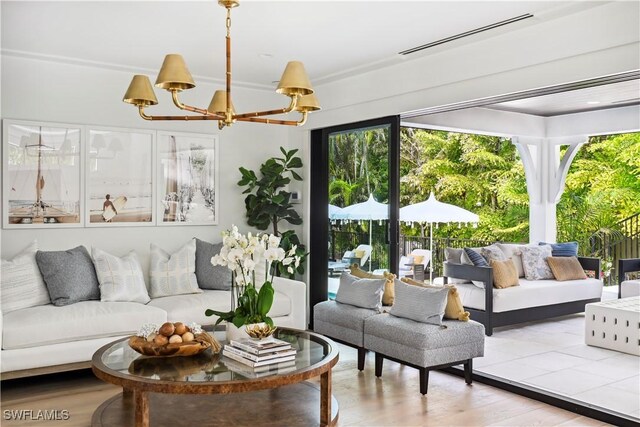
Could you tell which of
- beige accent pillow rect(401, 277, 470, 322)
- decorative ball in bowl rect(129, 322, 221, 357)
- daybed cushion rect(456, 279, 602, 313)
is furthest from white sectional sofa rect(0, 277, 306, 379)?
daybed cushion rect(456, 279, 602, 313)

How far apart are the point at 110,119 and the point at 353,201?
249cm

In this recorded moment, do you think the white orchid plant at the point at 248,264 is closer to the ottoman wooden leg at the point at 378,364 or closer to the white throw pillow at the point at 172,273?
the ottoman wooden leg at the point at 378,364

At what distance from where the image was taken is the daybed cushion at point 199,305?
485 cm

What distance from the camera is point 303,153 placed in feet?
21.3

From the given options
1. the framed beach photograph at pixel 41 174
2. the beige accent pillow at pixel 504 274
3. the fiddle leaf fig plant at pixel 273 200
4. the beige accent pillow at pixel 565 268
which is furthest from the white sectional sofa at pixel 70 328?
the beige accent pillow at pixel 565 268

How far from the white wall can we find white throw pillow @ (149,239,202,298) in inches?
12.9

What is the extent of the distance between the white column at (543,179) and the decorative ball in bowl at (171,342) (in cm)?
664

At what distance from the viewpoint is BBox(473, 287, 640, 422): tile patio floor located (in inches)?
165

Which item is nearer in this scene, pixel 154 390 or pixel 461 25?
pixel 154 390

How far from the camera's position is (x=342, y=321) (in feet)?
16.0

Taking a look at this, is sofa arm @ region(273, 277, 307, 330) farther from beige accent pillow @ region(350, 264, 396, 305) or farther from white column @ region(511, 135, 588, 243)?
white column @ region(511, 135, 588, 243)

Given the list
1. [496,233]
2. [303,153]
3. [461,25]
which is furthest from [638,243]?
[461,25]

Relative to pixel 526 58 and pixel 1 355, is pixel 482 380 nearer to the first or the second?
pixel 526 58

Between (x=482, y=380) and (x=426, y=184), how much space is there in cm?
868
